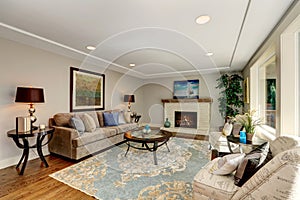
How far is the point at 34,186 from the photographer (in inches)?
84.4

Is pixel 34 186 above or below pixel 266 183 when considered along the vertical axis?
below

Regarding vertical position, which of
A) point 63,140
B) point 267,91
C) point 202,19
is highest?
point 202,19

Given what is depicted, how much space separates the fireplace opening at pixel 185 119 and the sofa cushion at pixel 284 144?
442 cm

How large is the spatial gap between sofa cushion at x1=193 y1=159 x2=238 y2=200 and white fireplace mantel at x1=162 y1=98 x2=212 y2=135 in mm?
4380

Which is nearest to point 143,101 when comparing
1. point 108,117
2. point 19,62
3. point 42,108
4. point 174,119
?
point 174,119

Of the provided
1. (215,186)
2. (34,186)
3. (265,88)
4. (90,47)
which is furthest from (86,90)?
(265,88)

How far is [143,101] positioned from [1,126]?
16.8 ft

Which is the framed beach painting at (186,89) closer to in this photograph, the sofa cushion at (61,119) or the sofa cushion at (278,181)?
the sofa cushion at (61,119)

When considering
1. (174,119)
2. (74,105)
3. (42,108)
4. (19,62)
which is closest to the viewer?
(19,62)

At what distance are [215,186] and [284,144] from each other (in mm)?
899

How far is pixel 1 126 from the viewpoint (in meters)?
2.79

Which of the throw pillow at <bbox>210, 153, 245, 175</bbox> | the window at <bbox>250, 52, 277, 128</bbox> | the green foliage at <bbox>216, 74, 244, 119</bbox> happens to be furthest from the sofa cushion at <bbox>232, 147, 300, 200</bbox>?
the green foliage at <bbox>216, 74, 244, 119</bbox>

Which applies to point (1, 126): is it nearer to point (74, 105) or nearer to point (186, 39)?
point (74, 105)

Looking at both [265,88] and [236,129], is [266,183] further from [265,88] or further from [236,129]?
[265,88]
